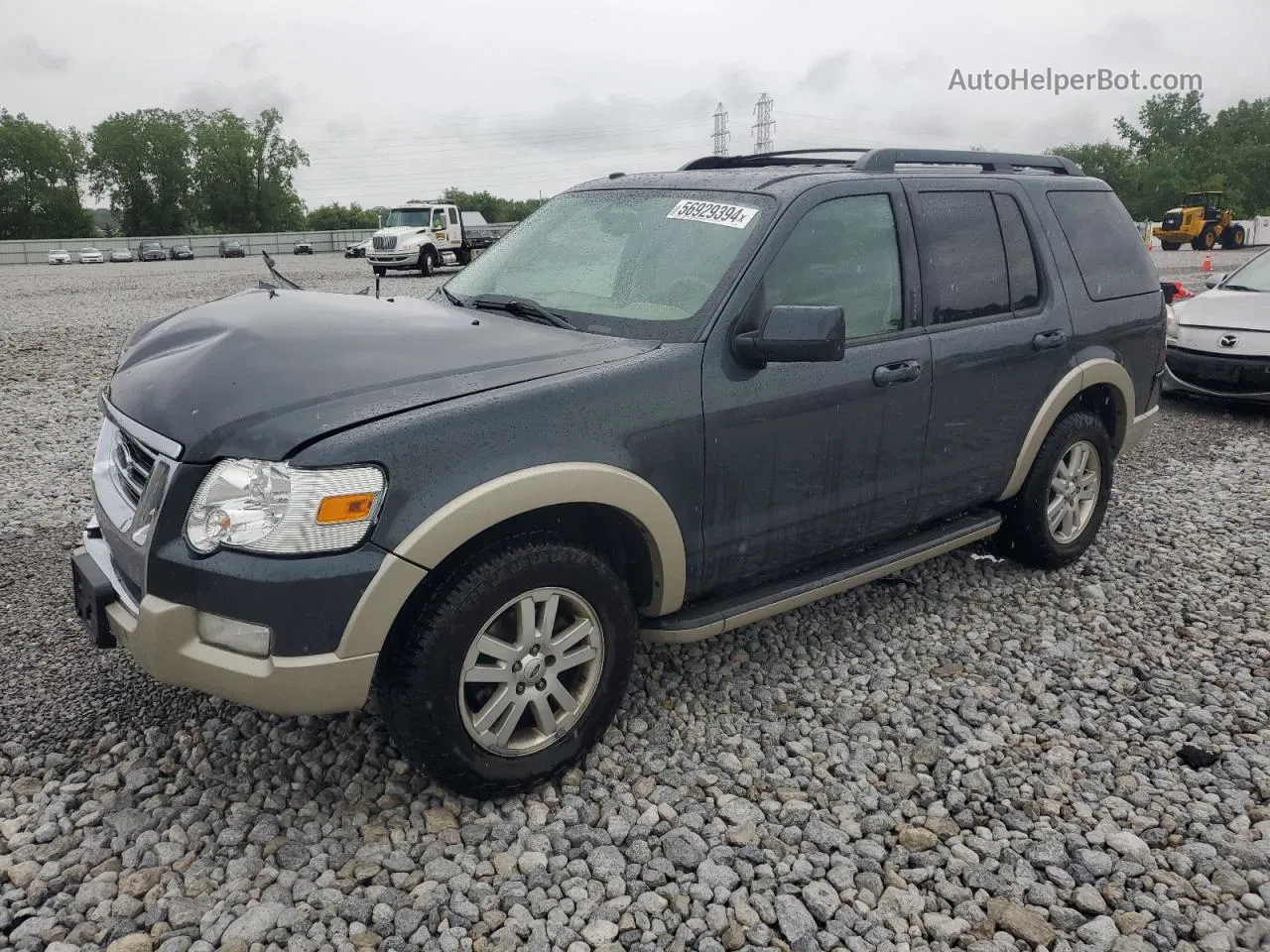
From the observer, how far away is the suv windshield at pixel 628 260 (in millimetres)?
3320

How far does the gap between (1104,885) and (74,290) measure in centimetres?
2641

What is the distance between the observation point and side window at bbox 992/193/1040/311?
423 centimetres

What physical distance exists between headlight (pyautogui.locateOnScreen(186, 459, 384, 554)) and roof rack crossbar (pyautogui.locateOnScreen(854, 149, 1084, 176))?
250 cm

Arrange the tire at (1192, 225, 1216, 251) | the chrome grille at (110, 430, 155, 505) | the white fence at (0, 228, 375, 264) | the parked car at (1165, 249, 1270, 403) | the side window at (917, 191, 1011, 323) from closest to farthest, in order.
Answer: the chrome grille at (110, 430, 155, 505) → the side window at (917, 191, 1011, 323) → the parked car at (1165, 249, 1270, 403) → the tire at (1192, 225, 1216, 251) → the white fence at (0, 228, 375, 264)

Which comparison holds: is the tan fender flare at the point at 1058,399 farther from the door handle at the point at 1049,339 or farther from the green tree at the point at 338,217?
the green tree at the point at 338,217

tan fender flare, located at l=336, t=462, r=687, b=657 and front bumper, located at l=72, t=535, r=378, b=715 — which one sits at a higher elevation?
tan fender flare, located at l=336, t=462, r=687, b=657

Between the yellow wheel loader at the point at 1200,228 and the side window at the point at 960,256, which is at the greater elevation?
the yellow wheel loader at the point at 1200,228

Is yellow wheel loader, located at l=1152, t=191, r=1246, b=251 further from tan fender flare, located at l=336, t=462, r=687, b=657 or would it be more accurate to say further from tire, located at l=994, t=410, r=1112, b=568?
tan fender flare, located at l=336, t=462, r=687, b=657

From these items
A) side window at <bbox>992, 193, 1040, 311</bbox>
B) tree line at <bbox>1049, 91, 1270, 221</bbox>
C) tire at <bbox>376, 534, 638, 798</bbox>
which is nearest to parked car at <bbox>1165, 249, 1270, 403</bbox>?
side window at <bbox>992, 193, 1040, 311</bbox>

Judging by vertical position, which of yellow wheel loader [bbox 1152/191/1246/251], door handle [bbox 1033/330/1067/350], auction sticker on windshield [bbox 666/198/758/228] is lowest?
door handle [bbox 1033/330/1067/350]

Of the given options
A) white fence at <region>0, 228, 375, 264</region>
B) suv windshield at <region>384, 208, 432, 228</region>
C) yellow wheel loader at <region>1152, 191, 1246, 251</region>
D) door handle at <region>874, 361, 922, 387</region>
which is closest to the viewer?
door handle at <region>874, 361, 922, 387</region>

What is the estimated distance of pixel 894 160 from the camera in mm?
4035

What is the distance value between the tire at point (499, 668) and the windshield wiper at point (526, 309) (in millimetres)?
870

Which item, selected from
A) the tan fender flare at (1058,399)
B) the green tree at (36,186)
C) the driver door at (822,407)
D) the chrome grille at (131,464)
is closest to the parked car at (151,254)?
the green tree at (36,186)
